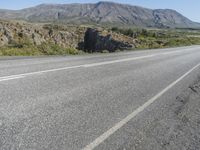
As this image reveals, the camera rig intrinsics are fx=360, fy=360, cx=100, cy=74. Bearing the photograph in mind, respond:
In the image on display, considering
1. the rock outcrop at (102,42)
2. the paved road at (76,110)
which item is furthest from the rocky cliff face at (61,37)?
the paved road at (76,110)

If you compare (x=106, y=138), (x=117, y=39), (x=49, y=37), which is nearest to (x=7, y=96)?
(x=106, y=138)

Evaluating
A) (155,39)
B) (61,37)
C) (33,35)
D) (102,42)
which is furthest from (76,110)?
(155,39)

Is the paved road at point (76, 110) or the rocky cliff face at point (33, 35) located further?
the rocky cliff face at point (33, 35)

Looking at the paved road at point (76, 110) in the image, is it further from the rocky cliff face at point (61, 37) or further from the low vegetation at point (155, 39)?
the low vegetation at point (155, 39)

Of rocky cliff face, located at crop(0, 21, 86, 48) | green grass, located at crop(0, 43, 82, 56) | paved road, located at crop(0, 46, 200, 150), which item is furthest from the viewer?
rocky cliff face, located at crop(0, 21, 86, 48)

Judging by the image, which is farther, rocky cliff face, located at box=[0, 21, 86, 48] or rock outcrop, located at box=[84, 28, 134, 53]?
rock outcrop, located at box=[84, 28, 134, 53]

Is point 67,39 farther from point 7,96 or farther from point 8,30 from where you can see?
point 7,96

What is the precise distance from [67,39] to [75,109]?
43739 mm

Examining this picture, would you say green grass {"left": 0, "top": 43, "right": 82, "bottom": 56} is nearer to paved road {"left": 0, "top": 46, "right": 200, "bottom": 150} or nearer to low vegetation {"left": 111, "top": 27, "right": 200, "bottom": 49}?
paved road {"left": 0, "top": 46, "right": 200, "bottom": 150}

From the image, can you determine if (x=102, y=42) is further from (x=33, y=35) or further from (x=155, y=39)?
(x=155, y=39)

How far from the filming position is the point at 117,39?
163ft

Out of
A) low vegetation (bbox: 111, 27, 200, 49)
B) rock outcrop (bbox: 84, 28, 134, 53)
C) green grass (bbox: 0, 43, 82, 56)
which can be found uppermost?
green grass (bbox: 0, 43, 82, 56)

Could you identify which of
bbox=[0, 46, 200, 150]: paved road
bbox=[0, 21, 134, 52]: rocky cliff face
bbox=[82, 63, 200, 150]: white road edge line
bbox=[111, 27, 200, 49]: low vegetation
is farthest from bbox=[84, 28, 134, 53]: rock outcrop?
bbox=[82, 63, 200, 150]: white road edge line

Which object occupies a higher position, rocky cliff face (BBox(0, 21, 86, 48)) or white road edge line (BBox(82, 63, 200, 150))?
white road edge line (BBox(82, 63, 200, 150))
